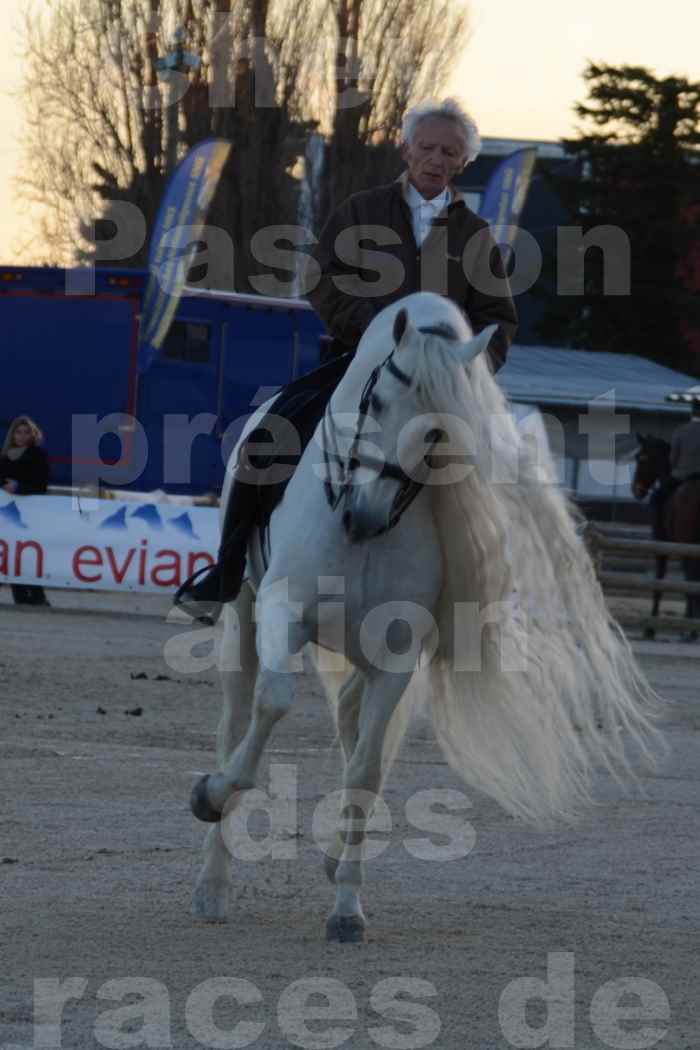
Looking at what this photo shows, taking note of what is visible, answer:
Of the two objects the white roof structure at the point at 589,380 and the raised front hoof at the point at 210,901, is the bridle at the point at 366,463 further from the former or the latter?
the white roof structure at the point at 589,380

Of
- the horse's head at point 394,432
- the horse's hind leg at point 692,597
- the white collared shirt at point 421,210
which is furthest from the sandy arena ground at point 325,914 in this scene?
the horse's hind leg at point 692,597

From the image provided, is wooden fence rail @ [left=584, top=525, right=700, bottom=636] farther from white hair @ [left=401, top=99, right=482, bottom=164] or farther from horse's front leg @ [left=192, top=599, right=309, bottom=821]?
horse's front leg @ [left=192, top=599, right=309, bottom=821]

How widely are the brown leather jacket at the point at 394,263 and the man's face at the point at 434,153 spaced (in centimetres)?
7

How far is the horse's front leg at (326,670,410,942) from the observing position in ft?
20.9

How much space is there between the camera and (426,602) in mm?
6539

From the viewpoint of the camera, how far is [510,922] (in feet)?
21.9

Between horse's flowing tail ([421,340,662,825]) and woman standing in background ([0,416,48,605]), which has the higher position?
horse's flowing tail ([421,340,662,825])

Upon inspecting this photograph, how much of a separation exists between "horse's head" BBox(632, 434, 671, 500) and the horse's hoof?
18058 mm

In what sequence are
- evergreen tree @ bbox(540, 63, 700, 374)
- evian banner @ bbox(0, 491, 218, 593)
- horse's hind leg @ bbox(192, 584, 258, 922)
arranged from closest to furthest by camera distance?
horse's hind leg @ bbox(192, 584, 258, 922)
evian banner @ bbox(0, 491, 218, 593)
evergreen tree @ bbox(540, 63, 700, 374)

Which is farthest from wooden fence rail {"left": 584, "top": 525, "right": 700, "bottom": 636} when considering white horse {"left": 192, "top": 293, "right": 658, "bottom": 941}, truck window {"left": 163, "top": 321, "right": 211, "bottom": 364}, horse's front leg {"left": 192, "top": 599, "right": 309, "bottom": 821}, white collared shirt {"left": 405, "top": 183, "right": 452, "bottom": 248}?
horse's front leg {"left": 192, "top": 599, "right": 309, "bottom": 821}

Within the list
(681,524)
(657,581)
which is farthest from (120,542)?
(681,524)

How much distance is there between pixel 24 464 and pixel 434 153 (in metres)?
13.6

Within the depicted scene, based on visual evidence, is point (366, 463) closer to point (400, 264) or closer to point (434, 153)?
point (400, 264)

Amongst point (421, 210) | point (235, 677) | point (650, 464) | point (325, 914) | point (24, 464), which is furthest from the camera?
point (650, 464)
